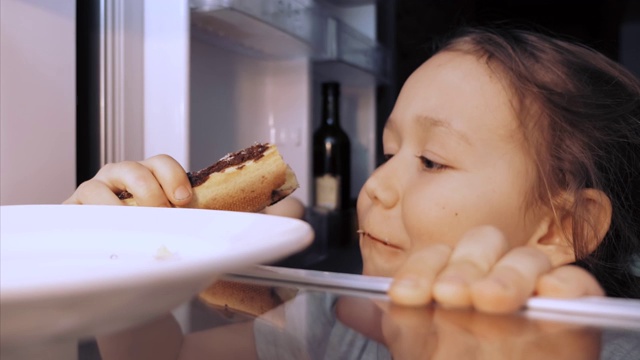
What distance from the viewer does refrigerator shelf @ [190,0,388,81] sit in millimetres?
975

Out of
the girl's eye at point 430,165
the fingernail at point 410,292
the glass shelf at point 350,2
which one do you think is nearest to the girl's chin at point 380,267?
the girl's eye at point 430,165

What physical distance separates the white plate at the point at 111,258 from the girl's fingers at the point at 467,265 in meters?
0.10

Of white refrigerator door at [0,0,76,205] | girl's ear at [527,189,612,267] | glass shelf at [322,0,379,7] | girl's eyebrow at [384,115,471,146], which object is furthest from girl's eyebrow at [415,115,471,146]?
glass shelf at [322,0,379,7]

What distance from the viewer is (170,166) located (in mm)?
553

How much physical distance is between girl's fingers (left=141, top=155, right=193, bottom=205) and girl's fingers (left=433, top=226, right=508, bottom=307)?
0.27 m

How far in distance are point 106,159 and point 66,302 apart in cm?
79

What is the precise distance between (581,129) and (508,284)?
54 cm

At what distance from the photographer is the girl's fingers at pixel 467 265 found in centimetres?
29

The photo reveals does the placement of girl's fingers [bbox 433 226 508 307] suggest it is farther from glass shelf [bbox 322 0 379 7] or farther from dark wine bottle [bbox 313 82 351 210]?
glass shelf [bbox 322 0 379 7]

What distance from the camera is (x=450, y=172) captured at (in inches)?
26.8

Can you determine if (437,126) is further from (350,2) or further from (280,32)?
(350,2)

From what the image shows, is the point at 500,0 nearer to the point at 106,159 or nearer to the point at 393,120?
the point at 393,120

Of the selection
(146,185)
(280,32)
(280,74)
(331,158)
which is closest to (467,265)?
(146,185)

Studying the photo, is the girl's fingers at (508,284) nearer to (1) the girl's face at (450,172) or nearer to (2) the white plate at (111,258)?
(2) the white plate at (111,258)
